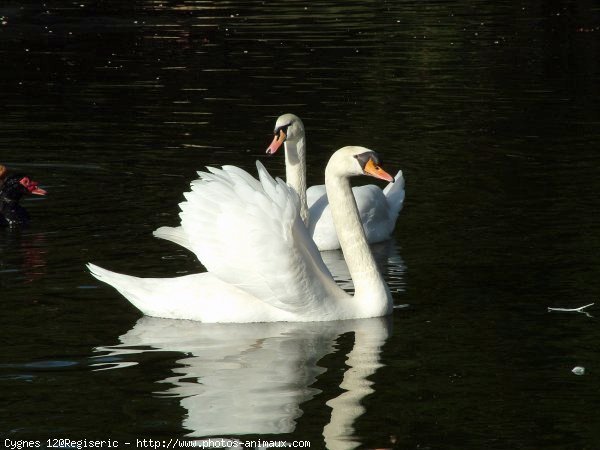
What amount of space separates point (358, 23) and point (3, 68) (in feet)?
35.8

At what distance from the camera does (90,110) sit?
2214 cm

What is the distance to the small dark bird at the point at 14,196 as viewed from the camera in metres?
14.4

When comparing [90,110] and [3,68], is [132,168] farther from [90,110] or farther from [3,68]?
[3,68]

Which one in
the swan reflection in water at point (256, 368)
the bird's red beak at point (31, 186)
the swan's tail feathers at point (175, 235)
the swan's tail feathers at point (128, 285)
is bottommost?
the swan reflection in water at point (256, 368)

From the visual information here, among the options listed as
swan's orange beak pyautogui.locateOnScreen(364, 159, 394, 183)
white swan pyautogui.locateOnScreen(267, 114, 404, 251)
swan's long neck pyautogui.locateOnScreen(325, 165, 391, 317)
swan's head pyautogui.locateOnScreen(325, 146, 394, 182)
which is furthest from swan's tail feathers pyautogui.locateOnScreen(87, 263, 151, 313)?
white swan pyautogui.locateOnScreen(267, 114, 404, 251)

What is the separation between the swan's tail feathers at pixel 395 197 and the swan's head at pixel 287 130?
1223mm

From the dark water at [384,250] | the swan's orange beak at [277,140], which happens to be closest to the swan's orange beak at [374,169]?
the dark water at [384,250]

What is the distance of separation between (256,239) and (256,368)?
4.33ft

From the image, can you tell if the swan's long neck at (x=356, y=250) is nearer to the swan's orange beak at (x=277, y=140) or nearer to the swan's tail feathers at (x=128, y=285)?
the swan's tail feathers at (x=128, y=285)

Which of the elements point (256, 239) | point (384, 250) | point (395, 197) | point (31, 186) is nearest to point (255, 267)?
point (256, 239)

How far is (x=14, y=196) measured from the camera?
14656 millimetres

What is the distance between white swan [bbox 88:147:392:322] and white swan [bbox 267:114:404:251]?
2.62m

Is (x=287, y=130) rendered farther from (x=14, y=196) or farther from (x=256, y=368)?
(x=256, y=368)

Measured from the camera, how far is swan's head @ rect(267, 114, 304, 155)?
1423cm
